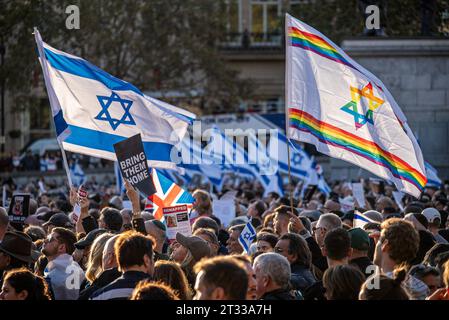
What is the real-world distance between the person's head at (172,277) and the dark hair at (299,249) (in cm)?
171

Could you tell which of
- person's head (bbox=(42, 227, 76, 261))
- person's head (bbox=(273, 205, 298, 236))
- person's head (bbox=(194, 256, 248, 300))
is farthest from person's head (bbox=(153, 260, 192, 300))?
person's head (bbox=(273, 205, 298, 236))

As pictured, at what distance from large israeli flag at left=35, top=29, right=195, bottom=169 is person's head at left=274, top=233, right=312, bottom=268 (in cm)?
355

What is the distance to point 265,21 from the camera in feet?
192

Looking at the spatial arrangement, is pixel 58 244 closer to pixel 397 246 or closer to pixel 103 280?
pixel 103 280

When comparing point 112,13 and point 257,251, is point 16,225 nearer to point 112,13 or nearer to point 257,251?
point 257,251

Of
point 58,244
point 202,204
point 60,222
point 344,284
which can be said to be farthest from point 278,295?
point 202,204

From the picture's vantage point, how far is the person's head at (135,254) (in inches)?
267

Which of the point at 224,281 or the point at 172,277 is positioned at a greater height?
the point at 224,281

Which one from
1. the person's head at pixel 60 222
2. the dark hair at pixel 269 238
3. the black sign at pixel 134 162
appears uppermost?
the black sign at pixel 134 162

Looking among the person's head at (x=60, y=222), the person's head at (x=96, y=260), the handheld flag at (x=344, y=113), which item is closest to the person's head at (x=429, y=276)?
the person's head at (x=96, y=260)

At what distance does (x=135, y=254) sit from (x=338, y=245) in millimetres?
1808

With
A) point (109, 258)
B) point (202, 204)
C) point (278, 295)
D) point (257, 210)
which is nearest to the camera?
point (278, 295)

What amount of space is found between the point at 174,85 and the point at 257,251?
33594 mm

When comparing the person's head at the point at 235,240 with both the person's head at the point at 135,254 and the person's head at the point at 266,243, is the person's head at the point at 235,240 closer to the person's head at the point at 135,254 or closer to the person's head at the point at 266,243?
the person's head at the point at 266,243
